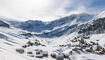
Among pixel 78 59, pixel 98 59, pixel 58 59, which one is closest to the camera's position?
pixel 58 59

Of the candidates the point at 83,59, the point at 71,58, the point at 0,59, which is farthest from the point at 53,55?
the point at 0,59

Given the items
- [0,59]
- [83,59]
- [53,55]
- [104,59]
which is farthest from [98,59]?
[0,59]

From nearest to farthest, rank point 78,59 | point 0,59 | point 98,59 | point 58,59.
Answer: point 0,59, point 58,59, point 78,59, point 98,59

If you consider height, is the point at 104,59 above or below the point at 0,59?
below

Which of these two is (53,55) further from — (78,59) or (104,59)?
(104,59)

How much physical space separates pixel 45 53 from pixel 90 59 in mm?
14135

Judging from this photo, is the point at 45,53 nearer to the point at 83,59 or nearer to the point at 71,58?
the point at 71,58

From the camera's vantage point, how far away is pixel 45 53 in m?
46.8

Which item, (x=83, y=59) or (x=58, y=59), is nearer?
(x=58, y=59)

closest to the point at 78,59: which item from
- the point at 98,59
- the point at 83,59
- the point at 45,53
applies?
the point at 83,59

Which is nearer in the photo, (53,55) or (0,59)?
(0,59)

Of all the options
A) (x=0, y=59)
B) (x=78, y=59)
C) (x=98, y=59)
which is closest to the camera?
(x=0, y=59)

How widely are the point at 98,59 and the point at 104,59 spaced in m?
2.31

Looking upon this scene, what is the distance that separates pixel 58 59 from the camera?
39562 millimetres
